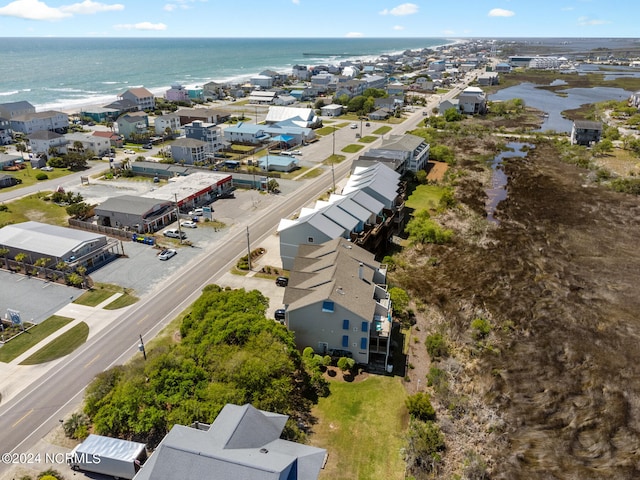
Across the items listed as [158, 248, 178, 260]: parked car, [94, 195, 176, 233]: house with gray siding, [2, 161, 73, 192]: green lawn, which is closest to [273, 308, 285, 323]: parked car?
[158, 248, 178, 260]: parked car

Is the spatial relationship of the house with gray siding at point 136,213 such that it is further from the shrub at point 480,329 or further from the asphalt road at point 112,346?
the shrub at point 480,329

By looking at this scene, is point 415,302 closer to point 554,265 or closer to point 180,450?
point 554,265

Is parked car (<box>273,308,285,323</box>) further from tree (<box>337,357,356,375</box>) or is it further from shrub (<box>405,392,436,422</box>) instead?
shrub (<box>405,392,436,422</box>)

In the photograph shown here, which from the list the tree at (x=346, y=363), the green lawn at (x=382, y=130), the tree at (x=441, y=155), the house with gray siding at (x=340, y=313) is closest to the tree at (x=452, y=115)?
the green lawn at (x=382, y=130)

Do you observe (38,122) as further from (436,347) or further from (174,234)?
(436,347)

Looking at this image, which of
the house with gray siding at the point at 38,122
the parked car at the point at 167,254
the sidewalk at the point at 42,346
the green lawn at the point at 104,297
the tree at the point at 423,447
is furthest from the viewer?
the house with gray siding at the point at 38,122

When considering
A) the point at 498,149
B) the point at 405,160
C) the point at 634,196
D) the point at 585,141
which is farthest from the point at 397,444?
the point at 585,141

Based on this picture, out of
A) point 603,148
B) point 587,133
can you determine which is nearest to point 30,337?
point 603,148
